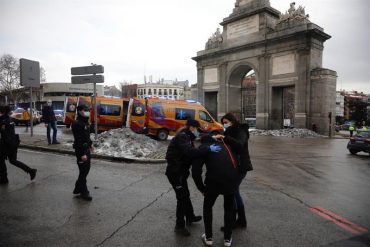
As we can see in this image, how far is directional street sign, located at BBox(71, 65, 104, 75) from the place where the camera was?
11.8 meters

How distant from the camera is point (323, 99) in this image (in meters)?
27.8

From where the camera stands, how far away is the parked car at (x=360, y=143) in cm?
1458

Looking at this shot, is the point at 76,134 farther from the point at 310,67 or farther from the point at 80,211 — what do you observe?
the point at 310,67

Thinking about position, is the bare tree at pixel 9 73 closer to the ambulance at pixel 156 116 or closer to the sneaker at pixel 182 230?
the ambulance at pixel 156 116

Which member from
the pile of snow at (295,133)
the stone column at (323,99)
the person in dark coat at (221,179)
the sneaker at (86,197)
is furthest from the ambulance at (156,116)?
the stone column at (323,99)

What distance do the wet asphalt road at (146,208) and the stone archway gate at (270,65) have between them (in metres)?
21.3

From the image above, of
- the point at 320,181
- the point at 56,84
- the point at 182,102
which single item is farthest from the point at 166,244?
the point at 56,84

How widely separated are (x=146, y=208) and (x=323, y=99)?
2649cm

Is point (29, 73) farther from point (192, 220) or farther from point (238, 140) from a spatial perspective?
point (238, 140)

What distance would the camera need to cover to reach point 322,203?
608 cm

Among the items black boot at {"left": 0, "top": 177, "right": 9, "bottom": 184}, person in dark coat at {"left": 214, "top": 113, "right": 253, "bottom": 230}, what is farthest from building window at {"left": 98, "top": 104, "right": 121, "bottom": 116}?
person in dark coat at {"left": 214, "top": 113, "right": 253, "bottom": 230}

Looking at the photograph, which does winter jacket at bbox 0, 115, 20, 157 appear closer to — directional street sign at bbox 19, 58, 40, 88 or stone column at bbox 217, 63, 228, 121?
directional street sign at bbox 19, 58, 40, 88

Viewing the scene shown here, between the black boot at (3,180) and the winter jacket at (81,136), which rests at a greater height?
the winter jacket at (81,136)

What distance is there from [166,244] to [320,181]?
575 centimetres
